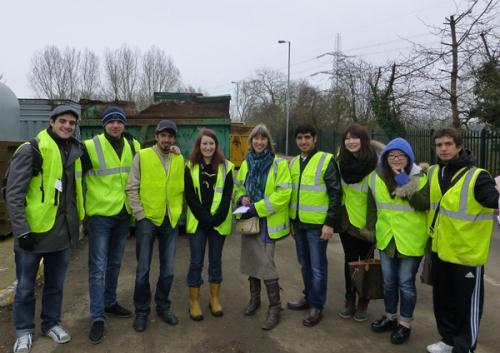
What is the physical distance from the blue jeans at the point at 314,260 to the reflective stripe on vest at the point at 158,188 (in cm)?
118

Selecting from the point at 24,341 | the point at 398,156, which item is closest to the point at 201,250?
the point at 24,341

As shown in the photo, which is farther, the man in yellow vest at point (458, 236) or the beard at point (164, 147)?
the beard at point (164, 147)

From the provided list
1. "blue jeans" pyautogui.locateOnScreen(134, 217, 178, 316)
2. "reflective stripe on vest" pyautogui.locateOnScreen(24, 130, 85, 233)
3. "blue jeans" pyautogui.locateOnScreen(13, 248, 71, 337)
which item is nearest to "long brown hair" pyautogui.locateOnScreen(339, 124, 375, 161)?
"blue jeans" pyautogui.locateOnScreen(134, 217, 178, 316)

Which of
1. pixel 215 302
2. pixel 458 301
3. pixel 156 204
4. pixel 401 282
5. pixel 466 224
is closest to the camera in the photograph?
pixel 466 224

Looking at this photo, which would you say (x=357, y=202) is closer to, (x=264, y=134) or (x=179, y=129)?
(x=264, y=134)

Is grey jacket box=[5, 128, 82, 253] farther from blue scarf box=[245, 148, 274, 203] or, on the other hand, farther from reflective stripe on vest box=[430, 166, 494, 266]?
reflective stripe on vest box=[430, 166, 494, 266]

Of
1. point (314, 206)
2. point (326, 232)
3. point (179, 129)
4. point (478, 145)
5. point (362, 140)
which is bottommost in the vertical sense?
point (326, 232)

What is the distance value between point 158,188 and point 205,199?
443mm

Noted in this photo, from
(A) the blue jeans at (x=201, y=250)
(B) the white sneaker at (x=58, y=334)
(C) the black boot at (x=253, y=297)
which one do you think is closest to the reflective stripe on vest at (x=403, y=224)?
(C) the black boot at (x=253, y=297)

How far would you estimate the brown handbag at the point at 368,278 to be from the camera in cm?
386

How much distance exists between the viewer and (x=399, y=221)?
354 centimetres

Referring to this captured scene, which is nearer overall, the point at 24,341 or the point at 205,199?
the point at 24,341

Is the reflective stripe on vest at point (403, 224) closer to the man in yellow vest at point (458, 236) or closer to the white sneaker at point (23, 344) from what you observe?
the man in yellow vest at point (458, 236)

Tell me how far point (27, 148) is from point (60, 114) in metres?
0.39
